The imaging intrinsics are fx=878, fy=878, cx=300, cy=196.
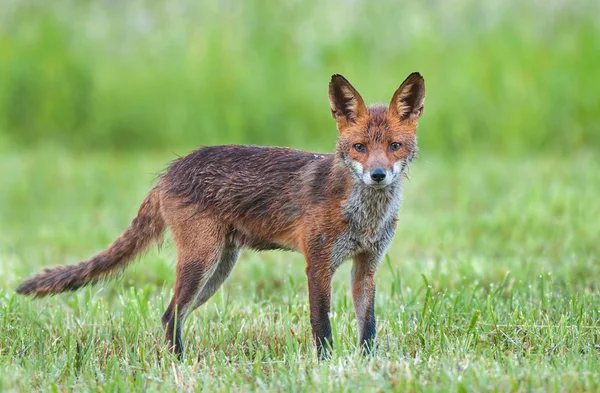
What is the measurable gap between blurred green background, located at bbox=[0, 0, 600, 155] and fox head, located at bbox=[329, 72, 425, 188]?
771 cm

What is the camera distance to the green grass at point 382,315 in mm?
4184

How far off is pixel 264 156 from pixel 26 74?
32.2ft

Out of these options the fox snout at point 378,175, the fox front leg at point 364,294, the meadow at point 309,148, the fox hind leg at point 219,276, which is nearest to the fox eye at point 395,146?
the fox snout at point 378,175

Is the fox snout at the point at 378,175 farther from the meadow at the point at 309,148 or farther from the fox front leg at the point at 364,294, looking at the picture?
the meadow at the point at 309,148

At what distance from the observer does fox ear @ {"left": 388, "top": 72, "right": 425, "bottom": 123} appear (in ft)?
16.2

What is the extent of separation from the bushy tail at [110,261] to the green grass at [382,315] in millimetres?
144

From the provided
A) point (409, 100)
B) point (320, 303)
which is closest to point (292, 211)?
point (320, 303)

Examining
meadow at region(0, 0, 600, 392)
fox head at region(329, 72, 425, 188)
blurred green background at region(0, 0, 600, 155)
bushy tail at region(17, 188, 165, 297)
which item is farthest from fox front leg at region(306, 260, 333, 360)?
blurred green background at region(0, 0, 600, 155)

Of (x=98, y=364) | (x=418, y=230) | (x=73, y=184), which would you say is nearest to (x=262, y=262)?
(x=418, y=230)

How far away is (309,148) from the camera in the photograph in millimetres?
13102

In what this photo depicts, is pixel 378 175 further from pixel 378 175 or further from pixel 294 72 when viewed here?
pixel 294 72

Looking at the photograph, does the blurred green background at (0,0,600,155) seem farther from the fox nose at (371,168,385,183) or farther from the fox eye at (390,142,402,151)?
the fox nose at (371,168,385,183)

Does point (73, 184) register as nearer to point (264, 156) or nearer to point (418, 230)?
point (418, 230)

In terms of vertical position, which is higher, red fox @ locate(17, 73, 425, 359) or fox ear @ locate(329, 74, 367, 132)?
fox ear @ locate(329, 74, 367, 132)
